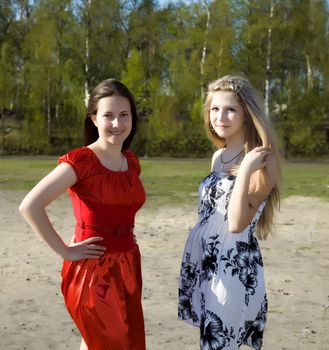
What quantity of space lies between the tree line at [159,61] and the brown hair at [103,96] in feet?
86.7

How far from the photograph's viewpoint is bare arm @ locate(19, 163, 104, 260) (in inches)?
107

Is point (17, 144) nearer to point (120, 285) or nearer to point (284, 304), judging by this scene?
point (284, 304)

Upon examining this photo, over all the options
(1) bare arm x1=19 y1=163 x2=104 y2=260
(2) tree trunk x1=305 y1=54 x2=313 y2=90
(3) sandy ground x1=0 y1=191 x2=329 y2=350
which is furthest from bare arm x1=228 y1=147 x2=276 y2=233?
(2) tree trunk x1=305 y1=54 x2=313 y2=90

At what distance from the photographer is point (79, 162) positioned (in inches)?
111

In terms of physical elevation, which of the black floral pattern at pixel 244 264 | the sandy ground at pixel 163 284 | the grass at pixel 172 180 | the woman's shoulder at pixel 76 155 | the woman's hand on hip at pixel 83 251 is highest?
the woman's shoulder at pixel 76 155

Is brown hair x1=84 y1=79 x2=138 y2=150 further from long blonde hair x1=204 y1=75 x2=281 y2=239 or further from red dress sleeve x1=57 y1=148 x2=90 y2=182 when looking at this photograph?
long blonde hair x1=204 y1=75 x2=281 y2=239

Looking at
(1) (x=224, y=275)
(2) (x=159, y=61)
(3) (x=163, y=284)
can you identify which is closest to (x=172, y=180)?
(3) (x=163, y=284)

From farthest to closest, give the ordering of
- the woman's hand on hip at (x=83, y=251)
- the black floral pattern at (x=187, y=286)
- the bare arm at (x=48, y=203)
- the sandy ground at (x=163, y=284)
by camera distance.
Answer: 1. the sandy ground at (x=163, y=284)
2. the black floral pattern at (x=187, y=286)
3. the woman's hand on hip at (x=83, y=251)
4. the bare arm at (x=48, y=203)

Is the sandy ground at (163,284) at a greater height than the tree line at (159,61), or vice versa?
the tree line at (159,61)

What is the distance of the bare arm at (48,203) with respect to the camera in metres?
2.73

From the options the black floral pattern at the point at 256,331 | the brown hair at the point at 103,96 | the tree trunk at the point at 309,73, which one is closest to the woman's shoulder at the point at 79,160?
the brown hair at the point at 103,96

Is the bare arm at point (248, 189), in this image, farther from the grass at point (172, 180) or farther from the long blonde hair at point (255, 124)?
the grass at point (172, 180)

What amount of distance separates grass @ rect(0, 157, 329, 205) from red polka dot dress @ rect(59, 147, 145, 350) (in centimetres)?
964

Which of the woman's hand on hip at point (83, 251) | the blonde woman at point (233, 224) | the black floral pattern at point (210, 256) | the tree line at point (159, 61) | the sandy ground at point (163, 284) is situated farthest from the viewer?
the tree line at point (159, 61)
